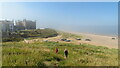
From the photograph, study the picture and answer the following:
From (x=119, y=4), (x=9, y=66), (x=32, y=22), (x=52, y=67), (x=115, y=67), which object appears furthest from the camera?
(x=32, y=22)

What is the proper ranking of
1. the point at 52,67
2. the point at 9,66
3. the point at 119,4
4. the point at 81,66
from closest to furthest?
the point at 9,66 → the point at 52,67 → the point at 81,66 → the point at 119,4

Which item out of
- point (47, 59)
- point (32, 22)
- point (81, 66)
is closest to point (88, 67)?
point (81, 66)

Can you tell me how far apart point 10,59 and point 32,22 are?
105 meters

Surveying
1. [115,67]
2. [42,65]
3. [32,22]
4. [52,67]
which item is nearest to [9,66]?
[42,65]

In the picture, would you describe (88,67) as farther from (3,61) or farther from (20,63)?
(3,61)

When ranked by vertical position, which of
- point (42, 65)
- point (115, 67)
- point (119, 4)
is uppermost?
Answer: point (119, 4)

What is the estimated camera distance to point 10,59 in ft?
16.2

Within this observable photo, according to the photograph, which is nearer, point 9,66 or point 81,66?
point 9,66

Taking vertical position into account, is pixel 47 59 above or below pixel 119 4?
below

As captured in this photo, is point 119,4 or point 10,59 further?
point 119,4

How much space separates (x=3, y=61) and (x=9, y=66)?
639mm

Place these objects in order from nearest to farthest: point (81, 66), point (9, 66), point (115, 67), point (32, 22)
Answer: point (9, 66)
point (81, 66)
point (115, 67)
point (32, 22)

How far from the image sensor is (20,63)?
449cm

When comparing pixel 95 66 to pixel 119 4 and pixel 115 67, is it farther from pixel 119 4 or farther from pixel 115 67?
pixel 119 4
